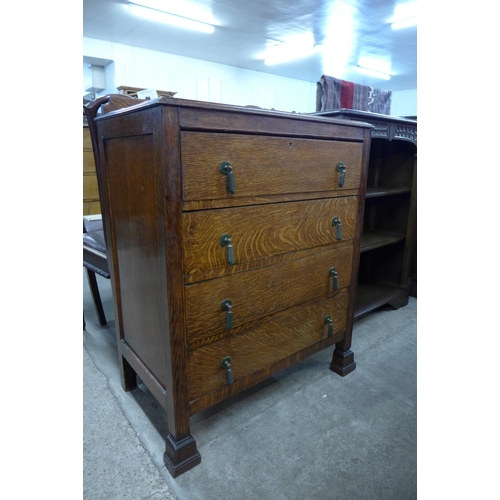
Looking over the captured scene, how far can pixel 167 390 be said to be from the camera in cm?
96

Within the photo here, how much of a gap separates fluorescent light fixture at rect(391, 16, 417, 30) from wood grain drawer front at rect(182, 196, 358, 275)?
15.1 feet

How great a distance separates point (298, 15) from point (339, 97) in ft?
11.0

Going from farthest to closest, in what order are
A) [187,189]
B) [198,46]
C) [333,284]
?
1. [198,46]
2. [333,284]
3. [187,189]

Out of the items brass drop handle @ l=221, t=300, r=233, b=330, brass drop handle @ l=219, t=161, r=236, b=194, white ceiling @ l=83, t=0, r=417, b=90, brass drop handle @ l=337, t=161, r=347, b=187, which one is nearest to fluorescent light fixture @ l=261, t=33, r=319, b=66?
white ceiling @ l=83, t=0, r=417, b=90

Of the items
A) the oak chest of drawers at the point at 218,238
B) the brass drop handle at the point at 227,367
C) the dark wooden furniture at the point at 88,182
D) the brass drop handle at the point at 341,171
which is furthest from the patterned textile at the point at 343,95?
the dark wooden furniture at the point at 88,182

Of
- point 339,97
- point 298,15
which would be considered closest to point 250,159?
point 339,97

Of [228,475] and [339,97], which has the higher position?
[339,97]

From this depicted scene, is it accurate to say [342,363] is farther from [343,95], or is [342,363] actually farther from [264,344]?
[343,95]

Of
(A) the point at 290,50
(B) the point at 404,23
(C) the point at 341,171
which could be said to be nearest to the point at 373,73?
(A) the point at 290,50

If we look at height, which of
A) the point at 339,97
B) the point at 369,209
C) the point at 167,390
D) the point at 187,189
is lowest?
the point at 167,390

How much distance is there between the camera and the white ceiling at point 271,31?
412 cm

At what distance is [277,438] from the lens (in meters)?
1.10

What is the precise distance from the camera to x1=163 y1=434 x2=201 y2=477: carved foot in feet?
3.15

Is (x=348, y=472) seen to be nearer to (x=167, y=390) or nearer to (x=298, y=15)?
(x=167, y=390)
